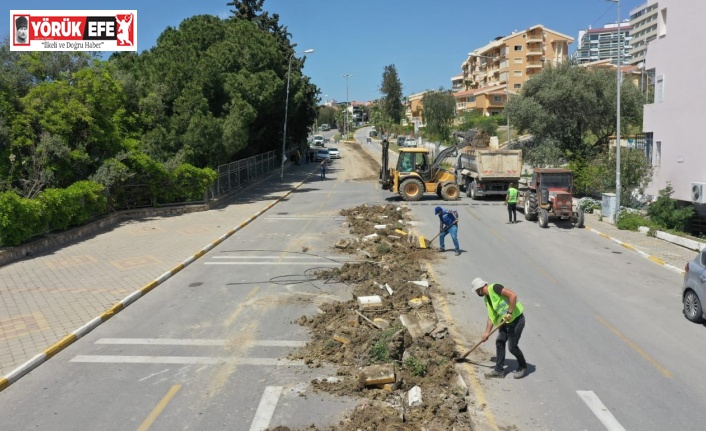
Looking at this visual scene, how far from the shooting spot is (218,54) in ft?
117

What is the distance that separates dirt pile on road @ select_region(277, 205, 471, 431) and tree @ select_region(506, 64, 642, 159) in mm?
24016

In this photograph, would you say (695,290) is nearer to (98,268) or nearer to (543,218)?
(543,218)

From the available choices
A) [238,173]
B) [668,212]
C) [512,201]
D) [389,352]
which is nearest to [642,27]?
[238,173]

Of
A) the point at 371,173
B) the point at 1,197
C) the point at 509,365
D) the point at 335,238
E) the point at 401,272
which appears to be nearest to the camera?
the point at 509,365

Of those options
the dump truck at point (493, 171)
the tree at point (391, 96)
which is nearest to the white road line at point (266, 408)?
the dump truck at point (493, 171)

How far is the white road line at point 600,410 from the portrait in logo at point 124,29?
25.7 metres

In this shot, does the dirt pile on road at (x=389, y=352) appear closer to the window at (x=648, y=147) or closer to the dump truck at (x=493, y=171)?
the window at (x=648, y=147)

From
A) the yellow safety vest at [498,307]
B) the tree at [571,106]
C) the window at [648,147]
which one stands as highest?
the tree at [571,106]

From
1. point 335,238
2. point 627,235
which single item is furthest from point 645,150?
point 335,238

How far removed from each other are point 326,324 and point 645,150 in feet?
72.4

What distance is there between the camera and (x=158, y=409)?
7.97 m

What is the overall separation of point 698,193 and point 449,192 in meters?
12.7

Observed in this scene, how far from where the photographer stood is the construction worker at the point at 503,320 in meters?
8.73

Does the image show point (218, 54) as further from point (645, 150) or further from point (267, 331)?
point (267, 331)
